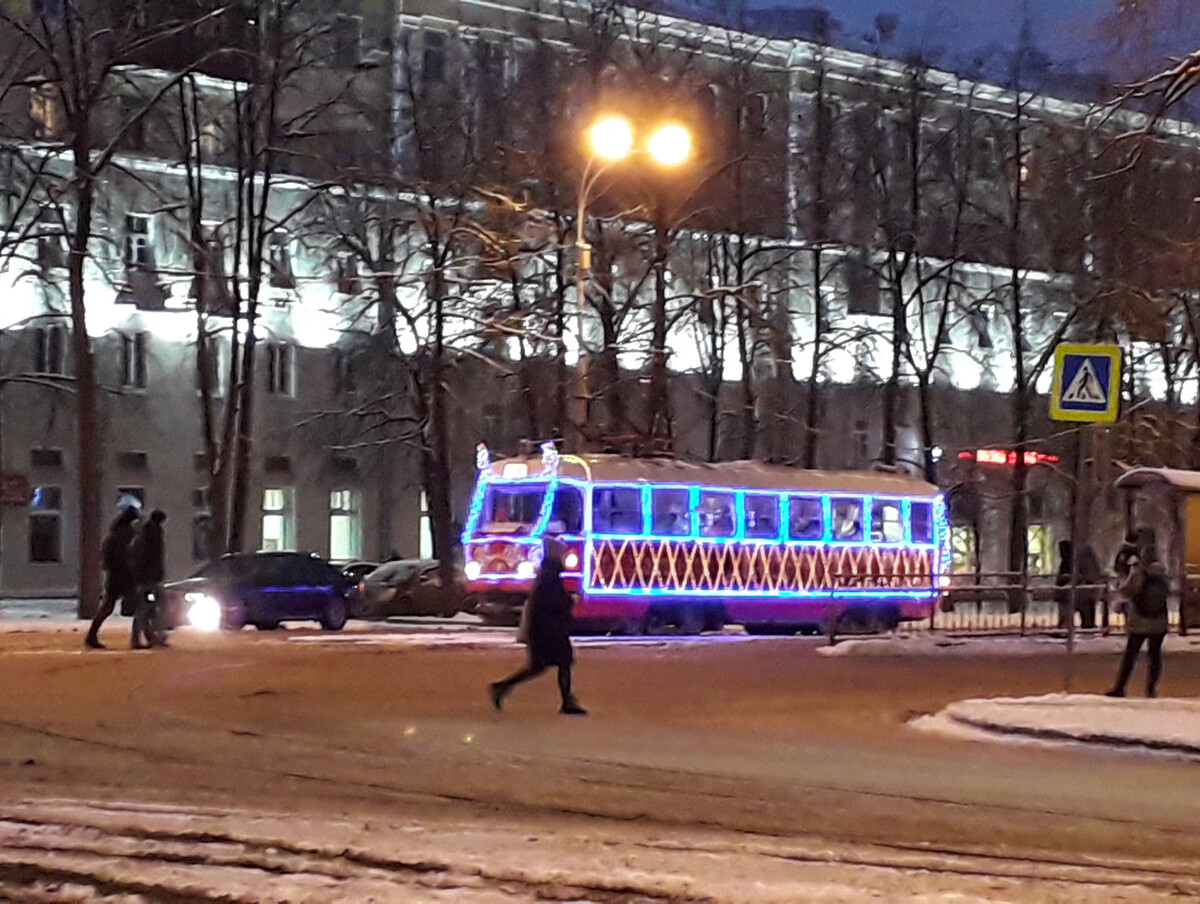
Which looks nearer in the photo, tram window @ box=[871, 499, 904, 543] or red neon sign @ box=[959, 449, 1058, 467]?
tram window @ box=[871, 499, 904, 543]

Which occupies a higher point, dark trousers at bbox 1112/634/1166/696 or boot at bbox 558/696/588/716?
dark trousers at bbox 1112/634/1166/696

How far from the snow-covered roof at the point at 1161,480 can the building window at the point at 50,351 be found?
29.2m

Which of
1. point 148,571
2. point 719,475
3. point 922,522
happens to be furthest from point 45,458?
point 148,571

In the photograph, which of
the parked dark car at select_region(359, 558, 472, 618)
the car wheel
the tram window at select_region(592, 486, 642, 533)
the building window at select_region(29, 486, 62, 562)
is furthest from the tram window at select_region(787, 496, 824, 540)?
the building window at select_region(29, 486, 62, 562)

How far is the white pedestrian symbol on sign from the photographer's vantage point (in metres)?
19.2

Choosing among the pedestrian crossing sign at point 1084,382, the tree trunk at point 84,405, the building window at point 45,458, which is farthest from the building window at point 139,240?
the pedestrian crossing sign at point 1084,382

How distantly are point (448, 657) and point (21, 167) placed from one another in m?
19.5

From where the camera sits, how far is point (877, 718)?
2025 cm

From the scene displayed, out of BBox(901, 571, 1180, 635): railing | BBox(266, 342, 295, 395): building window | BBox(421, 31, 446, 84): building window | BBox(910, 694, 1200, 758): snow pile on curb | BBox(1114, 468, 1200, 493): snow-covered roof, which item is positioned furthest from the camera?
BBox(266, 342, 295, 395): building window

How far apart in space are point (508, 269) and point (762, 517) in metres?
7.25

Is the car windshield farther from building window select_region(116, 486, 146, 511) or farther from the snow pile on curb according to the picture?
building window select_region(116, 486, 146, 511)

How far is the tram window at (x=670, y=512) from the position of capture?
34.8 m

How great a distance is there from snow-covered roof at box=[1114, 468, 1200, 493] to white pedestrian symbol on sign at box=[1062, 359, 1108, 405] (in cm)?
1761

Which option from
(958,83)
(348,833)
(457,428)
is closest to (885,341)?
(958,83)
